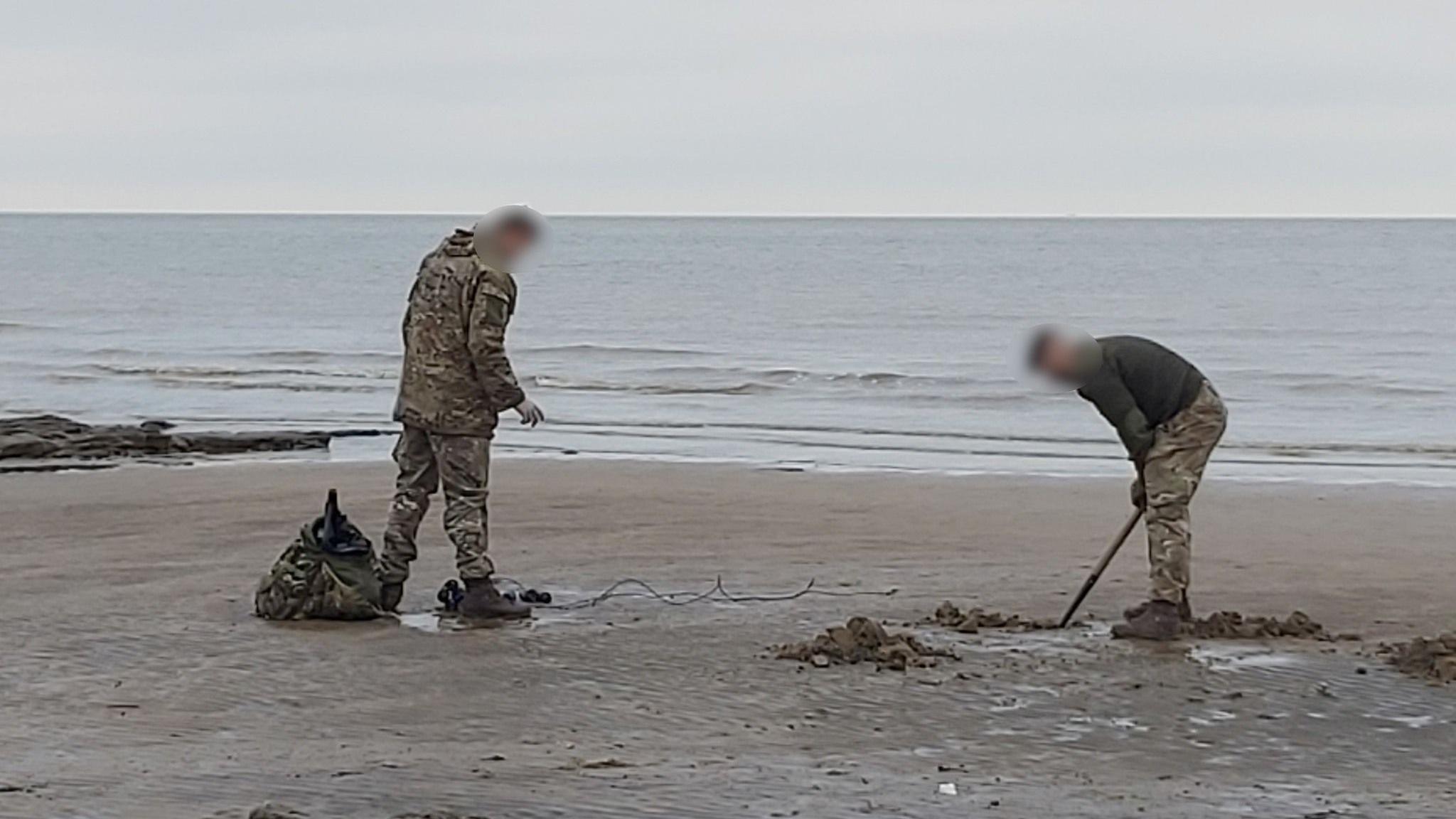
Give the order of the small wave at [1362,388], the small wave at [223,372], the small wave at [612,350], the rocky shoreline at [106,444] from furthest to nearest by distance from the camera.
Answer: the small wave at [612,350] < the small wave at [223,372] < the small wave at [1362,388] < the rocky shoreline at [106,444]

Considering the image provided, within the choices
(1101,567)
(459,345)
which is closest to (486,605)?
(459,345)

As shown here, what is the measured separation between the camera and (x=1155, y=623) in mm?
7926

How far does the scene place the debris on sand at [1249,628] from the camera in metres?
8.04

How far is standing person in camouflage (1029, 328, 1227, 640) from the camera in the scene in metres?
7.83

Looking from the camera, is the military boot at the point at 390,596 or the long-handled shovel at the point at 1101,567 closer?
the long-handled shovel at the point at 1101,567

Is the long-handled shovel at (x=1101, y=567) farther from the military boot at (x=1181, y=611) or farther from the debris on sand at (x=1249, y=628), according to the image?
the debris on sand at (x=1249, y=628)

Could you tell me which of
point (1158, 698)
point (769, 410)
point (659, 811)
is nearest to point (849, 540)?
point (1158, 698)

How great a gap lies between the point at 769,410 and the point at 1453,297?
33849 mm

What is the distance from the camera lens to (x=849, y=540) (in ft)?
37.1

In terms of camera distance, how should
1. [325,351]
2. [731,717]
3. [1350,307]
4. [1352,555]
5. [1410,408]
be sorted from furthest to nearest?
[1350,307]
[325,351]
[1410,408]
[1352,555]
[731,717]

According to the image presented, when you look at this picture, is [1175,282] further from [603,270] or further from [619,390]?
[619,390]

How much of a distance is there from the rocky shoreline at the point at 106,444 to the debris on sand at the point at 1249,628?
32.7 feet

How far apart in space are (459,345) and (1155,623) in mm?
2964

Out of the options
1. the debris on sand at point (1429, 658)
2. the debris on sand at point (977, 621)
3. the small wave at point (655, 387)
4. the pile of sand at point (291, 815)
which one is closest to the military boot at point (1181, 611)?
the debris on sand at point (977, 621)
